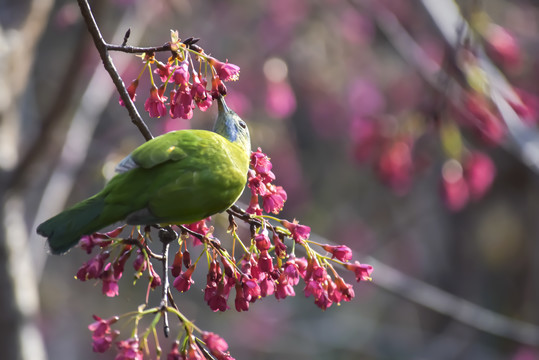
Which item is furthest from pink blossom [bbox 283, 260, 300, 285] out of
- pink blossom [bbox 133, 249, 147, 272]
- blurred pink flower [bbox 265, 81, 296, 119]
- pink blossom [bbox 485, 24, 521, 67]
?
pink blossom [bbox 485, 24, 521, 67]

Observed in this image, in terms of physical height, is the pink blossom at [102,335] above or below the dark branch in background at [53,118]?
below

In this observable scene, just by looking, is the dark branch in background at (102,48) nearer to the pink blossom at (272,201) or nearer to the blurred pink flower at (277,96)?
the pink blossom at (272,201)

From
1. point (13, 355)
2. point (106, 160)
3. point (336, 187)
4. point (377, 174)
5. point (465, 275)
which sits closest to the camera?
point (13, 355)

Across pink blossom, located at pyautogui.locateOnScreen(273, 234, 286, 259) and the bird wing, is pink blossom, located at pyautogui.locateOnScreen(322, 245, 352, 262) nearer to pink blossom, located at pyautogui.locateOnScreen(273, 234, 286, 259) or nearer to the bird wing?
pink blossom, located at pyautogui.locateOnScreen(273, 234, 286, 259)

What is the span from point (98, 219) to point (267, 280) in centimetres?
43

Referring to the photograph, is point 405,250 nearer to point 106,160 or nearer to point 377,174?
point 377,174

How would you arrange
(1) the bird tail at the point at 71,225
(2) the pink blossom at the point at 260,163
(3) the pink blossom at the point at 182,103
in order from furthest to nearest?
(2) the pink blossom at the point at 260,163, (3) the pink blossom at the point at 182,103, (1) the bird tail at the point at 71,225

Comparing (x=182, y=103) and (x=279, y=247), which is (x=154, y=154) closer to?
(x=182, y=103)

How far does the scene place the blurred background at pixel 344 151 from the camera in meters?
3.21

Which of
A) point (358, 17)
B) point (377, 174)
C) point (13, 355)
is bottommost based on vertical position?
point (377, 174)

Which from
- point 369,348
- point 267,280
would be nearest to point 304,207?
point 369,348

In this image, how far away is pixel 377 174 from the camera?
3773mm

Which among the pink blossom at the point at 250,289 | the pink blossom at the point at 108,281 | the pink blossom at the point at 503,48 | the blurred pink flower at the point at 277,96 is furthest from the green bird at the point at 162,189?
the pink blossom at the point at 503,48

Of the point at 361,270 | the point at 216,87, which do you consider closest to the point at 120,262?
the point at 216,87
